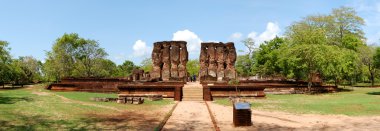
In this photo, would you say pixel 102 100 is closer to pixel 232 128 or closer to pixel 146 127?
pixel 146 127

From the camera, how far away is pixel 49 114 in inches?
417

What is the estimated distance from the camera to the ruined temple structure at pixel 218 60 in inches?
1288

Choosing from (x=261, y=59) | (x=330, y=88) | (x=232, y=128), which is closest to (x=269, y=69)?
(x=261, y=59)

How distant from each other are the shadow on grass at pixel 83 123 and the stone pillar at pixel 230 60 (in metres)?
21.9

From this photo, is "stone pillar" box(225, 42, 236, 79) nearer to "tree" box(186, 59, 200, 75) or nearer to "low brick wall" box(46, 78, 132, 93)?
"low brick wall" box(46, 78, 132, 93)

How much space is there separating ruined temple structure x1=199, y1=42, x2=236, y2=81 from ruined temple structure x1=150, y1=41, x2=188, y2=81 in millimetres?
1839

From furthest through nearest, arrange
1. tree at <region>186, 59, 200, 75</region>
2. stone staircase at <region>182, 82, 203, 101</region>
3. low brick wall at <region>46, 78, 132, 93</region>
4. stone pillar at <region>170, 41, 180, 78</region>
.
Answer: tree at <region>186, 59, 200, 75</region>
stone pillar at <region>170, 41, 180, 78</region>
low brick wall at <region>46, 78, 132, 93</region>
stone staircase at <region>182, 82, 203, 101</region>

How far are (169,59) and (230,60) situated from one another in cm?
608

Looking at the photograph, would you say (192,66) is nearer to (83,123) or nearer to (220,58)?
(220,58)

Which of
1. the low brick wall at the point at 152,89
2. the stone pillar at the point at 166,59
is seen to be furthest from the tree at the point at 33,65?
the low brick wall at the point at 152,89

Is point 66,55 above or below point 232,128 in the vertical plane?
above

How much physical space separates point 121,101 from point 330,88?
62.4 feet

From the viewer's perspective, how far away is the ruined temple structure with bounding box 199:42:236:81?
107 feet

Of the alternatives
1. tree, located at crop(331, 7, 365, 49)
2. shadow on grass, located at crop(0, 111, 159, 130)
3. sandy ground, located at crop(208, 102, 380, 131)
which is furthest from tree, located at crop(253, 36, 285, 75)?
shadow on grass, located at crop(0, 111, 159, 130)
